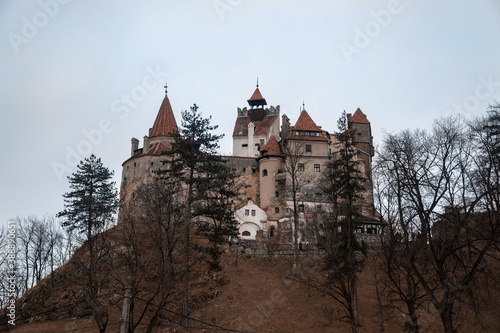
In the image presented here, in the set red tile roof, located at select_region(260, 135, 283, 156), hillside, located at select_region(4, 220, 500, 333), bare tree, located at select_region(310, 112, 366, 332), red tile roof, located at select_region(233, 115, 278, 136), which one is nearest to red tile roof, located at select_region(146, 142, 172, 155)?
red tile roof, located at select_region(260, 135, 283, 156)

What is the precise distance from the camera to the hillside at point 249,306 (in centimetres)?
2950

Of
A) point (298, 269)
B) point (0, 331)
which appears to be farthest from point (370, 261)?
point (0, 331)

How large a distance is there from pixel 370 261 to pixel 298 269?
7.40 metres

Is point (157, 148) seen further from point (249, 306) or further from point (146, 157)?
point (249, 306)

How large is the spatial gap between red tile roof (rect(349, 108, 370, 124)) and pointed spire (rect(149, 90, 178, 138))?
24.9 meters

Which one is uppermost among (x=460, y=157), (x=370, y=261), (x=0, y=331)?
(x=460, y=157)

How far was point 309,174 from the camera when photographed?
53531mm

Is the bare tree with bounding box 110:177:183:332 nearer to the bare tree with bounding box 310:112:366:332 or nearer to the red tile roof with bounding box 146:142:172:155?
the red tile roof with bounding box 146:142:172:155

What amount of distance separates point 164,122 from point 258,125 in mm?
17633

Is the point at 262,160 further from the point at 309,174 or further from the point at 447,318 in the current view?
the point at 447,318

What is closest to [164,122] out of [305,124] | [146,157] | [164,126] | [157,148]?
[164,126]

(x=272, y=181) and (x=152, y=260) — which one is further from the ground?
(x=272, y=181)

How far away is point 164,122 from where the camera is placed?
6150 centimetres

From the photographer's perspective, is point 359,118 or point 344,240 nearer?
point 344,240
